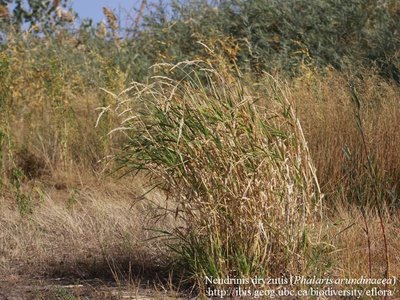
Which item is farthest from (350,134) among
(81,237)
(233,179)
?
(233,179)

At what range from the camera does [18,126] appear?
1148 cm

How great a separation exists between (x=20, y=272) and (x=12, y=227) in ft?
4.07

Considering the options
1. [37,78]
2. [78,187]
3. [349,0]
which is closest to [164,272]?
[78,187]

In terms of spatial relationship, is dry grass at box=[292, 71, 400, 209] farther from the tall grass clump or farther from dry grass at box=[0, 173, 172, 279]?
the tall grass clump

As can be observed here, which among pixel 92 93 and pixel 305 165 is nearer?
pixel 305 165

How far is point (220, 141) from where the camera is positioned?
17.3 ft

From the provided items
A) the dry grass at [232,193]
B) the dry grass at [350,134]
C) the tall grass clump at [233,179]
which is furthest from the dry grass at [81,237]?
the dry grass at [350,134]

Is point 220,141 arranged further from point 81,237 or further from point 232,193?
point 81,237

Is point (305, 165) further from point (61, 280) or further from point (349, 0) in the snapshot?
point (349, 0)

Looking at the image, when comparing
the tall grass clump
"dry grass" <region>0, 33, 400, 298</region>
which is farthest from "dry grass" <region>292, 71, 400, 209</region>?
the tall grass clump

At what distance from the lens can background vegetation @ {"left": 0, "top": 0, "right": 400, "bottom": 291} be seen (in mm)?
5301

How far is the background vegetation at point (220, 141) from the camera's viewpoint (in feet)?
17.4

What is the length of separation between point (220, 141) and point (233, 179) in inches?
9.9

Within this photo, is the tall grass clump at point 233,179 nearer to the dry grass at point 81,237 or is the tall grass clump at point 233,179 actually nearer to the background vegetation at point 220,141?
the background vegetation at point 220,141
